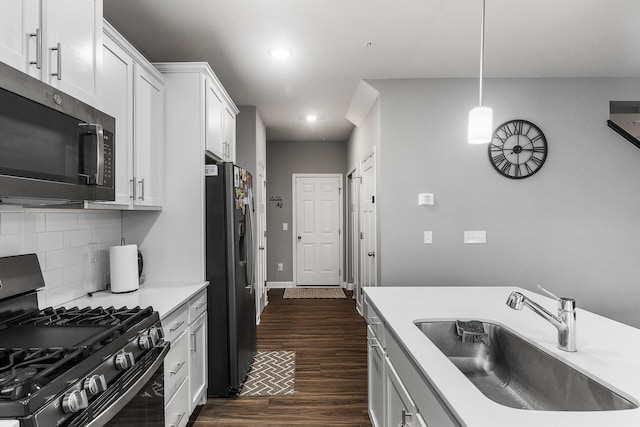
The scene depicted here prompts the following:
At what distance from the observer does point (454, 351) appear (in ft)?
5.51

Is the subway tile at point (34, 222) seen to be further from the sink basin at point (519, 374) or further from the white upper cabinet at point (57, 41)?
the sink basin at point (519, 374)

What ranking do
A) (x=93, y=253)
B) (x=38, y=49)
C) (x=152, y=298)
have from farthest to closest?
(x=93, y=253)
(x=152, y=298)
(x=38, y=49)

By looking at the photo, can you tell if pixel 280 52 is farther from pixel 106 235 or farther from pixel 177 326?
pixel 177 326

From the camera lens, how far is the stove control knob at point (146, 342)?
1502 mm

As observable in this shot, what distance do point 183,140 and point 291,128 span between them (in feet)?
9.94

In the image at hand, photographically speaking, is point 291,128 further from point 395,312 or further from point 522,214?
point 395,312

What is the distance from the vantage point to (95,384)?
3.77 feet

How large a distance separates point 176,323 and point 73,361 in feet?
3.10

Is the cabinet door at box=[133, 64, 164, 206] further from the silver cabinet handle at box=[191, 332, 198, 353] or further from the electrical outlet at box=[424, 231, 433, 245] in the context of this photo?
the electrical outlet at box=[424, 231, 433, 245]

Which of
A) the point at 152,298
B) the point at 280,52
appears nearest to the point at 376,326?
the point at 152,298

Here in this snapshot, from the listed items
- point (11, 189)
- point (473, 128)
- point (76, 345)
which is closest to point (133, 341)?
point (76, 345)

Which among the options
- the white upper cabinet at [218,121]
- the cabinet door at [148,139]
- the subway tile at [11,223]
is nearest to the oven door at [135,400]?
the subway tile at [11,223]

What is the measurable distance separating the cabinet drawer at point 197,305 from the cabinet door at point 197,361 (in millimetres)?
37

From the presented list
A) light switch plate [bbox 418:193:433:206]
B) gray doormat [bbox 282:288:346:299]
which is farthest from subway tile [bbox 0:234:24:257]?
gray doormat [bbox 282:288:346:299]
